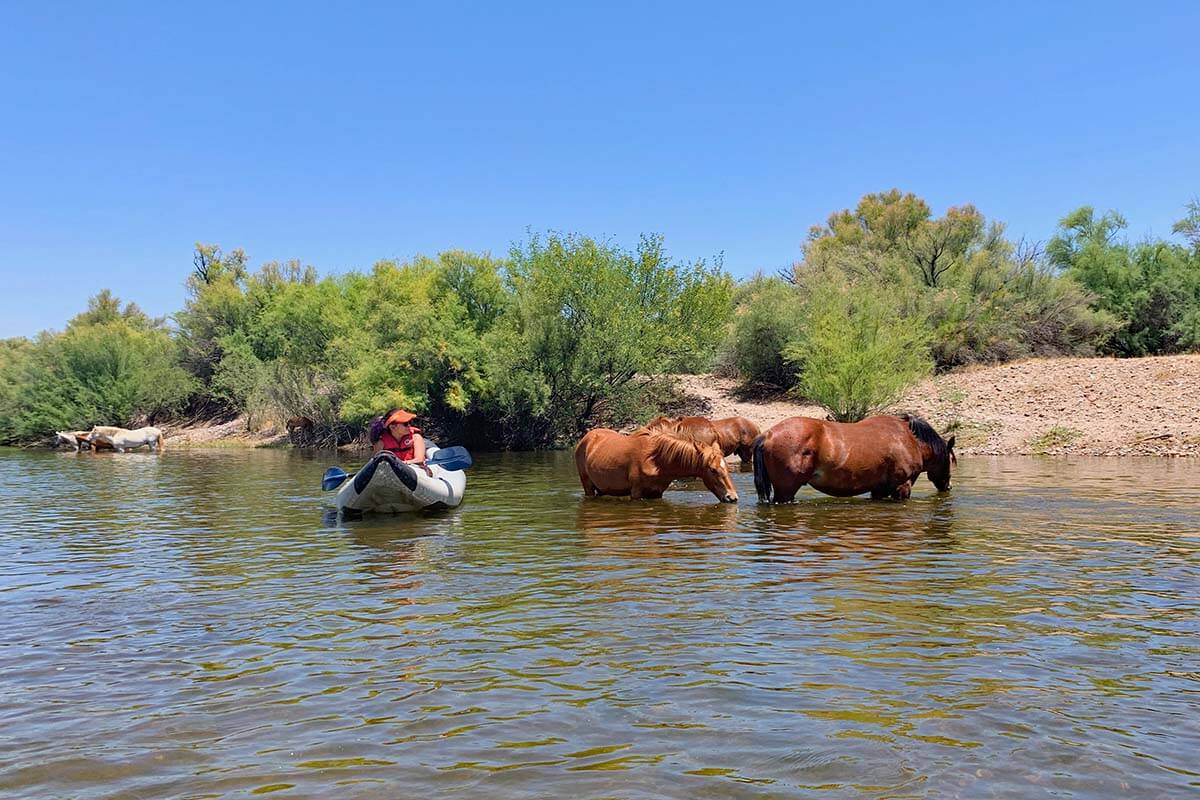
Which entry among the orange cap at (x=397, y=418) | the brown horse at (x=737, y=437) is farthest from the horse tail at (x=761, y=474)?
the brown horse at (x=737, y=437)

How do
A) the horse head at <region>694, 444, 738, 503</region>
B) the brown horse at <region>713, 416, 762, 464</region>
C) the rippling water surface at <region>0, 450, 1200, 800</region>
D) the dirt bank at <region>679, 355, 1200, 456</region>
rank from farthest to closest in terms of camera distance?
1. the dirt bank at <region>679, 355, 1200, 456</region>
2. the brown horse at <region>713, 416, 762, 464</region>
3. the horse head at <region>694, 444, 738, 503</region>
4. the rippling water surface at <region>0, 450, 1200, 800</region>

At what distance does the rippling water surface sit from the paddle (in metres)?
3.45

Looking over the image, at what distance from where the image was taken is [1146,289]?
37.5 m

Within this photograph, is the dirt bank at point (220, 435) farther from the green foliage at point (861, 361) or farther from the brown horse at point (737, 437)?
the brown horse at point (737, 437)

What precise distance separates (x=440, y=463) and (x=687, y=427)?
490cm

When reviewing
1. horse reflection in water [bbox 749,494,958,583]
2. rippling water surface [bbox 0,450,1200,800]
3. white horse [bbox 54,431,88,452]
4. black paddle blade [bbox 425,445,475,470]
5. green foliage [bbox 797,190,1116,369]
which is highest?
green foliage [bbox 797,190,1116,369]

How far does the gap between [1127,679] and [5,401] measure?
181ft

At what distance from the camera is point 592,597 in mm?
7727

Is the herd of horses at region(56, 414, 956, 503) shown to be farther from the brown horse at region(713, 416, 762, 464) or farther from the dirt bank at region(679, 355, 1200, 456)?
the dirt bank at region(679, 355, 1200, 456)

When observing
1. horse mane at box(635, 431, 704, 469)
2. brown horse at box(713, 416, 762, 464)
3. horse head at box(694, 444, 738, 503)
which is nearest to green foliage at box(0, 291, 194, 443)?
brown horse at box(713, 416, 762, 464)

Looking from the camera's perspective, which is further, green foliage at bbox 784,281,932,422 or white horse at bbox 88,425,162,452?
white horse at bbox 88,425,162,452

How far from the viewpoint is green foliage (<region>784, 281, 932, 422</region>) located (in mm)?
26266

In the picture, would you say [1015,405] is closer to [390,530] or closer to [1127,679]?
[390,530]

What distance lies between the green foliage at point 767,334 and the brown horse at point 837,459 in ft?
73.9
